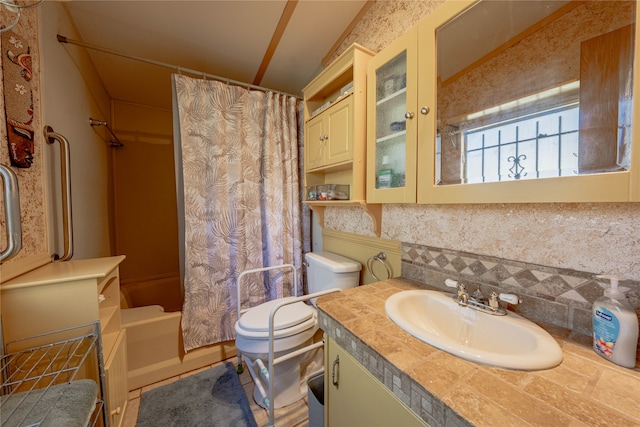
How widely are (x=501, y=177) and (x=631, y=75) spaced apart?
31 cm

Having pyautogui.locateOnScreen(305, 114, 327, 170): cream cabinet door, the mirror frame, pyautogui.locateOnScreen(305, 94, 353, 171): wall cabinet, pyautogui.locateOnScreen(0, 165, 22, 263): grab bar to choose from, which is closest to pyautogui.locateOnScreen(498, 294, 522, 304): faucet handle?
the mirror frame

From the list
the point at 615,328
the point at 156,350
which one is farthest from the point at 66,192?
the point at 615,328

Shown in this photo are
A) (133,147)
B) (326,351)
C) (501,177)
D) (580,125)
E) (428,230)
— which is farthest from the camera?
(133,147)

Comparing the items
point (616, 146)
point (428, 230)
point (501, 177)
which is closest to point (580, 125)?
point (616, 146)

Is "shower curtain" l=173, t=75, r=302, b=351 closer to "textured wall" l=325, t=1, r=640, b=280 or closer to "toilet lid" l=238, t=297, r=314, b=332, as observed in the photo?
"toilet lid" l=238, t=297, r=314, b=332

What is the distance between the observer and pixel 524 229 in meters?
0.75

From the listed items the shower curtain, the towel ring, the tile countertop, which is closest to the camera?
the tile countertop

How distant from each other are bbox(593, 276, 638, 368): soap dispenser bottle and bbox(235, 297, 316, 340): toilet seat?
3.58ft

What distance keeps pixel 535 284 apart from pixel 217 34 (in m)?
2.15

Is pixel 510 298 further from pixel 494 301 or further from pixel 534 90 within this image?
pixel 534 90

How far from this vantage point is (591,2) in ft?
1.91

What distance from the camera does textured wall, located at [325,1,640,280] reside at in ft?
1.92

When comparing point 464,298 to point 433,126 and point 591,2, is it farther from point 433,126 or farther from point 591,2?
point 591,2

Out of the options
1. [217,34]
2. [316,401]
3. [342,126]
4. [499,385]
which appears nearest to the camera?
[499,385]
